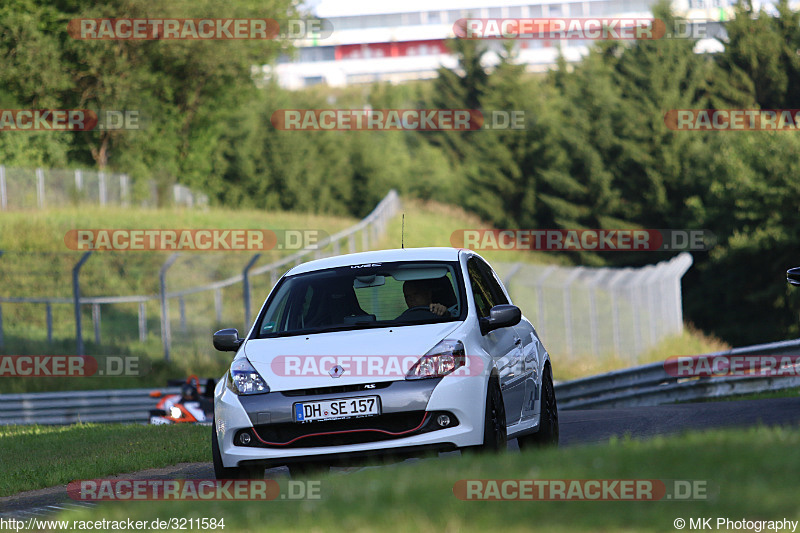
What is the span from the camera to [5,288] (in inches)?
1070

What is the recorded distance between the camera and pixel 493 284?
33.4ft

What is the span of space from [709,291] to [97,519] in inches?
2003

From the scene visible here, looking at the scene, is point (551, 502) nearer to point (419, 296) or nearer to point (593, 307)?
point (419, 296)

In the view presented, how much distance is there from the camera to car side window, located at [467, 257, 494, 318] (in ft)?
30.0

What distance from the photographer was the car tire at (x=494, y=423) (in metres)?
7.93

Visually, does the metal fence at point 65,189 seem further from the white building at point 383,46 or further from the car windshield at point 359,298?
the white building at point 383,46

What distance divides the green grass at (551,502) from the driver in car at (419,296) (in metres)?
1.98

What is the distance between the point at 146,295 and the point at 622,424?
54.0 ft

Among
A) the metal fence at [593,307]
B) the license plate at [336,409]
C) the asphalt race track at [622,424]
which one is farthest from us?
the metal fence at [593,307]

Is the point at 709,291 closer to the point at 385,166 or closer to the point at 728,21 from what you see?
the point at 728,21
